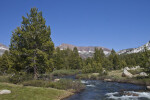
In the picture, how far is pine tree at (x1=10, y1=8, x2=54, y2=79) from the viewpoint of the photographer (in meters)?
29.0

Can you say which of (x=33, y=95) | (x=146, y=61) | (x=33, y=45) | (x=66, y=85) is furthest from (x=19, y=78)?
(x=146, y=61)

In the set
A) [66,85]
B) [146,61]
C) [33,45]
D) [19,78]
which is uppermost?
[33,45]

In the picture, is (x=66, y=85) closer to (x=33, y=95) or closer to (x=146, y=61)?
(x=33, y=95)

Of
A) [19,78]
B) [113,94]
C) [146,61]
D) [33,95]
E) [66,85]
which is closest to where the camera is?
[33,95]

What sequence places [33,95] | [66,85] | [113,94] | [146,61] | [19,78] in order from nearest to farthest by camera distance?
[33,95] < [113,94] < [66,85] < [19,78] < [146,61]

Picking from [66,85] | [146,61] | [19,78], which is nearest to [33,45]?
[19,78]

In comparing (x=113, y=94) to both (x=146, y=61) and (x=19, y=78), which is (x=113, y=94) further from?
(x=19, y=78)

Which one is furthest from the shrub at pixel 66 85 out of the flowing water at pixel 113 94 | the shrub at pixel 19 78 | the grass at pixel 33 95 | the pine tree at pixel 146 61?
the pine tree at pixel 146 61

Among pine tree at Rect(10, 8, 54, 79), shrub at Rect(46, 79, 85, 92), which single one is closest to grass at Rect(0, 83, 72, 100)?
shrub at Rect(46, 79, 85, 92)

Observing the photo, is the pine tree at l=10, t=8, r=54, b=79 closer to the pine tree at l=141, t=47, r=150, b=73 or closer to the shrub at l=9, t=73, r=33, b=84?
the shrub at l=9, t=73, r=33, b=84

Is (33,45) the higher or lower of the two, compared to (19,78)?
higher

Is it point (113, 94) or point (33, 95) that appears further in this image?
point (113, 94)

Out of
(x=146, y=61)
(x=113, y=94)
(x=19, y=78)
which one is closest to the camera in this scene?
(x=113, y=94)

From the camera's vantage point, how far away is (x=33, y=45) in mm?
30359
